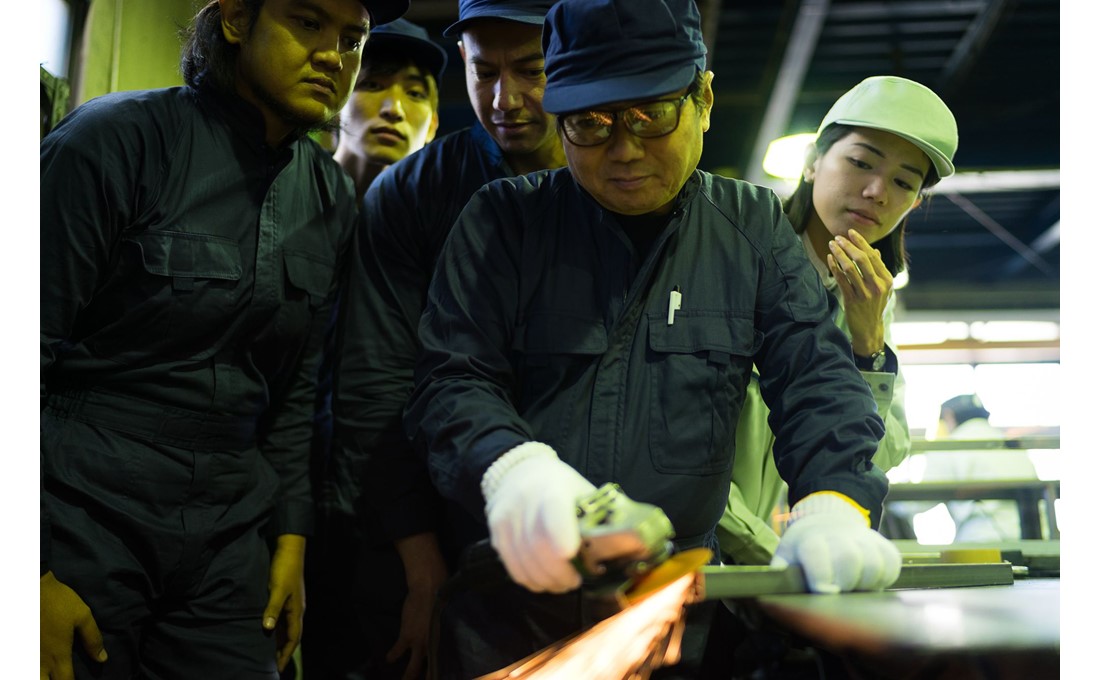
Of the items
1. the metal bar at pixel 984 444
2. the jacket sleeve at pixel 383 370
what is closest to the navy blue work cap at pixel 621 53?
the jacket sleeve at pixel 383 370

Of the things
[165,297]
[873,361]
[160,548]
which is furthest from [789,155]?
[160,548]

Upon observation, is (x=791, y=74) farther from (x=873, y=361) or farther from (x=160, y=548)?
(x=160, y=548)

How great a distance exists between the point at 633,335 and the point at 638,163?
20 centimetres

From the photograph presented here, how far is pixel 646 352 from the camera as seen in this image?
3.55 feet

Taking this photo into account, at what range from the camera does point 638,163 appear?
105cm

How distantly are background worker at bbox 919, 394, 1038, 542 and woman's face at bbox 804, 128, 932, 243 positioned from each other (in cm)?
106

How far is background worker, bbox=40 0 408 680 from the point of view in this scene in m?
1.23

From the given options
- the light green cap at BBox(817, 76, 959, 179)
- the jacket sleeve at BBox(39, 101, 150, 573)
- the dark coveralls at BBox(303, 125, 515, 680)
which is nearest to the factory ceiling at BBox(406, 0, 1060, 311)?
the light green cap at BBox(817, 76, 959, 179)

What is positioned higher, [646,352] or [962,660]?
[646,352]

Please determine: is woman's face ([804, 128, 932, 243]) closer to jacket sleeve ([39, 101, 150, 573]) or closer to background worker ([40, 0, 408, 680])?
background worker ([40, 0, 408, 680])

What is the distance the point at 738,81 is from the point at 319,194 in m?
1.37

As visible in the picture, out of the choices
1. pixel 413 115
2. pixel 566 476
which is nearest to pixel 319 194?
pixel 413 115

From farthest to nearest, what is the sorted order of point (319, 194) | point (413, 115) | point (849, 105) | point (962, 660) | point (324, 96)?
point (413, 115) < point (319, 194) < point (324, 96) < point (849, 105) < point (962, 660)
